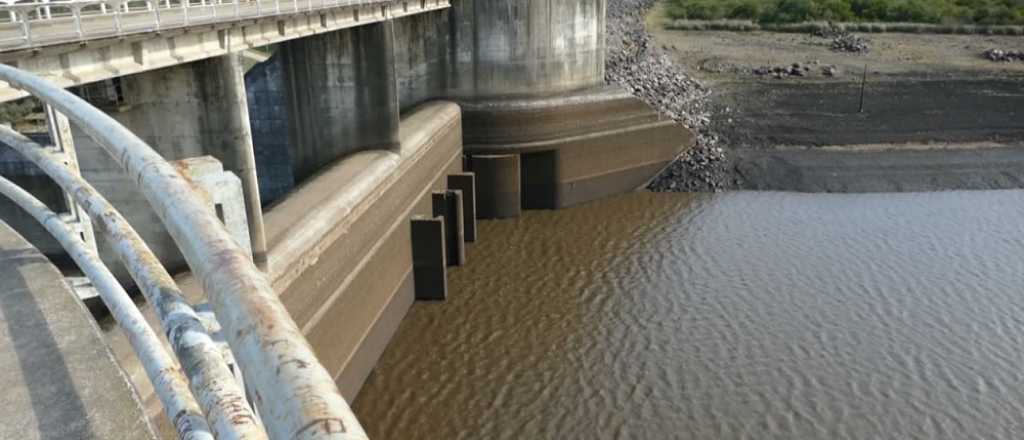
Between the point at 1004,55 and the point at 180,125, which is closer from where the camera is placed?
the point at 180,125

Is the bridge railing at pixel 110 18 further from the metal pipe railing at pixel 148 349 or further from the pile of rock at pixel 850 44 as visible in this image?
the pile of rock at pixel 850 44

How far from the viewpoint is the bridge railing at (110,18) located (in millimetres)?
8445

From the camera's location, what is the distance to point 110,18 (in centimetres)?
1129

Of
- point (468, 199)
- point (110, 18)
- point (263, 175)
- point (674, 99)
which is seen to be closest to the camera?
point (110, 18)

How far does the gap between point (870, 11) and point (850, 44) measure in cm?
1480

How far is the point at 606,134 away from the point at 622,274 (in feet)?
23.9

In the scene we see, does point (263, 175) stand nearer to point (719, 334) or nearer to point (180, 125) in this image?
point (180, 125)

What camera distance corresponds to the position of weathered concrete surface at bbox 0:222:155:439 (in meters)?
3.49

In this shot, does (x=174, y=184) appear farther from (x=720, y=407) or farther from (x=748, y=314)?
(x=748, y=314)

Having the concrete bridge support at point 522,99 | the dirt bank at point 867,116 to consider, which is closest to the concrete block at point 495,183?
the concrete bridge support at point 522,99

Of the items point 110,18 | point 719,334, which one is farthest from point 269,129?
point 719,334

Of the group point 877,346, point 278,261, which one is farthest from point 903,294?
point 278,261

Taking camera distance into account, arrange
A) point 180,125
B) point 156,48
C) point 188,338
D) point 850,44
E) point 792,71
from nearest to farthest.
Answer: point 188,338 → point 156,48 → point 180,125 → point 792,71 → point 850,44

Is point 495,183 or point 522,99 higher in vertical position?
point 522,99
